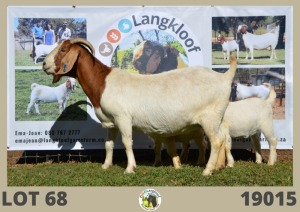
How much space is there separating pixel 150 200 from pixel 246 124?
3309mm

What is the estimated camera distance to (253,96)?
14.0 meters

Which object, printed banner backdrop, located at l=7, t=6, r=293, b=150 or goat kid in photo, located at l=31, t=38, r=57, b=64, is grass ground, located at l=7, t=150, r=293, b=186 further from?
goat kid in photo, located at l=31, t=38, r=57, b=64

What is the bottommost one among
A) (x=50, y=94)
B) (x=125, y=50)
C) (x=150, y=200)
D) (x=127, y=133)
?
(x=150, y=200)

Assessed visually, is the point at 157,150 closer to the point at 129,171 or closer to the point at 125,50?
the point at 129,171

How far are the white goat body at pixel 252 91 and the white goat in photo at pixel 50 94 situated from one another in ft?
12.3

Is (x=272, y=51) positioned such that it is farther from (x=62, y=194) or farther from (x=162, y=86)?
(x=62, y=194)

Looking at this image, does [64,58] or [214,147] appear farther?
[64,58]

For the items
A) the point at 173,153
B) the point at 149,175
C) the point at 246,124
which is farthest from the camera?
the point at 246,124

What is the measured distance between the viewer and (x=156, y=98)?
1187 centimetres

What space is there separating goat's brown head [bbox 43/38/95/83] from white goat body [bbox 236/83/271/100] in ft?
12.2

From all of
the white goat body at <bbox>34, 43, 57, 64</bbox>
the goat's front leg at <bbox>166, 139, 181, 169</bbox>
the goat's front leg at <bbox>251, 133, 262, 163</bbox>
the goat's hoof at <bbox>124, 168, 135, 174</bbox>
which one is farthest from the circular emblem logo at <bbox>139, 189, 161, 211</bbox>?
the white goat body at <bbox>34, 43, 57, 64</bbox>

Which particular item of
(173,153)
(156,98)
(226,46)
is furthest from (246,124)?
(156,98)

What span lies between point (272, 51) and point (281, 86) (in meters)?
0.81

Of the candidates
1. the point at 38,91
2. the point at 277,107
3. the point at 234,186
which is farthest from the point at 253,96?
the point at 38,91
